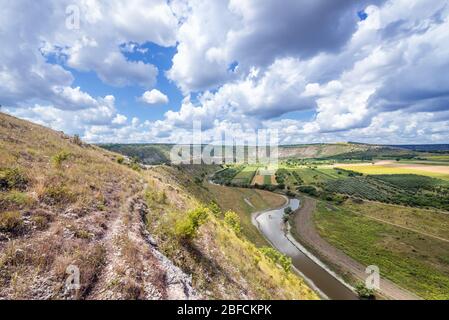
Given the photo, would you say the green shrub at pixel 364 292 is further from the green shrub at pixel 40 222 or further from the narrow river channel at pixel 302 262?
the green shrub at pixel 40 222

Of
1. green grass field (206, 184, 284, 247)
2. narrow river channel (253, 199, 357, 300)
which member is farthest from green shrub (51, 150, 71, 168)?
green grass field (206, 184, 284, 247)

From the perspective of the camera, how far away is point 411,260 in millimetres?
62312

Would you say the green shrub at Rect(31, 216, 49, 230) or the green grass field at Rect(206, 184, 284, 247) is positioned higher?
the green shrub at Rect(31, 216, 49, 230)

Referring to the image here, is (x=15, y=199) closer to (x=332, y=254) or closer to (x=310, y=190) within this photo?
(x=332, y=254)

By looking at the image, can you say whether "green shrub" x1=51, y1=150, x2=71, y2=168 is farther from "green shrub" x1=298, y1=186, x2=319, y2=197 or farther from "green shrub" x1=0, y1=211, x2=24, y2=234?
"green shrub" x1=298, y1=186, x2=319, y2=197

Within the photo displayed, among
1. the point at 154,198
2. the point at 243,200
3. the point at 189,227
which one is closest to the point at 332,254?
the point at 154,198

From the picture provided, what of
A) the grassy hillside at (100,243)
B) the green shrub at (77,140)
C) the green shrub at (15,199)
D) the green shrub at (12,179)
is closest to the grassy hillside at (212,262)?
A: the grassy hillside at (100,243)

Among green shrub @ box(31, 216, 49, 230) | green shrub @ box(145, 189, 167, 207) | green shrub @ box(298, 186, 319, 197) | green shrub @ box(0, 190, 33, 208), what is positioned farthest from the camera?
green shrub @ box(298, 186, 319, 197)

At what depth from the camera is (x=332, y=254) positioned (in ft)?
219

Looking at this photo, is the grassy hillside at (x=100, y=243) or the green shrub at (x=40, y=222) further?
the green shrub at (x=40, y=222)

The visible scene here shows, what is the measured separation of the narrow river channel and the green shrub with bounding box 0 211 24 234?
165 ft

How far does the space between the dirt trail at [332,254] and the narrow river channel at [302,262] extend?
525cm

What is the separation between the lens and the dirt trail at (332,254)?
48.8m

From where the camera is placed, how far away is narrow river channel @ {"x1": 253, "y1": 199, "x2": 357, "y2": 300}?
4916 cm
